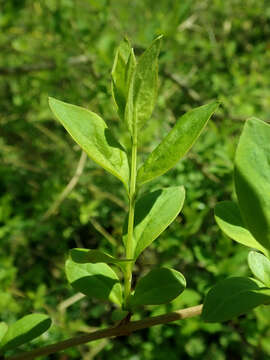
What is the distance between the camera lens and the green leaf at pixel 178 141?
1.34 feet

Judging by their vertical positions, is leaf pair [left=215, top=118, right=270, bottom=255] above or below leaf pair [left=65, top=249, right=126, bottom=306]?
above

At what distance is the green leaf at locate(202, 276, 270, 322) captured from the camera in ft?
1.34

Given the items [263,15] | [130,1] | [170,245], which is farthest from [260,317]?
[130,1]

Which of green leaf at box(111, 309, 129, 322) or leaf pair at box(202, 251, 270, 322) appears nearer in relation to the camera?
leaf pair at box(202, 251, 270, 322)

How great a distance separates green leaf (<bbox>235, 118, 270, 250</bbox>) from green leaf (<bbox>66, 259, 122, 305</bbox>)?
20 centimetres

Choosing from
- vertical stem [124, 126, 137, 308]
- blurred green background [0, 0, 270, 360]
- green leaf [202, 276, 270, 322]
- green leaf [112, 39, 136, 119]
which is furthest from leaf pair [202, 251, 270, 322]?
blurred green background [0, 0, 270, 360]

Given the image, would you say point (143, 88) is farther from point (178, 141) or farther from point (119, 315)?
point (119, 315)

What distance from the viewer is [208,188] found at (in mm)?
1237

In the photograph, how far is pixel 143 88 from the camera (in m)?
0.42

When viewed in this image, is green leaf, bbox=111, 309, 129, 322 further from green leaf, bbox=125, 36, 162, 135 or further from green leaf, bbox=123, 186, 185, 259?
green leaf, bbox=125, 36, 162, 135

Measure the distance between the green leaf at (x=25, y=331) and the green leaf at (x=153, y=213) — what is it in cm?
18

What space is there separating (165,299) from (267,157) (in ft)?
0.66

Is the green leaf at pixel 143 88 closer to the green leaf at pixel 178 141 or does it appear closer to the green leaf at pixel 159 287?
the green leaf at pixel 178 141

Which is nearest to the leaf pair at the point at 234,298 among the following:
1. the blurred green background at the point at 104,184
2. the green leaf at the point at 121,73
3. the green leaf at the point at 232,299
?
the green leaf at the point at 232,299
